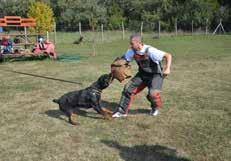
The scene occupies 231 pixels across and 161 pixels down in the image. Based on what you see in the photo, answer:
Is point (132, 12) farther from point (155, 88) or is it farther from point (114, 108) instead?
point (155, 88)

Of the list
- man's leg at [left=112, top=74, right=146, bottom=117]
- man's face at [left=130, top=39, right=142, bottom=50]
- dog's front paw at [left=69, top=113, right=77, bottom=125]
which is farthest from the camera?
man's leg at [left=112, top=74, right=146, bottom=117]

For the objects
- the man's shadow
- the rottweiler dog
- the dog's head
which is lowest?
the man's shadow

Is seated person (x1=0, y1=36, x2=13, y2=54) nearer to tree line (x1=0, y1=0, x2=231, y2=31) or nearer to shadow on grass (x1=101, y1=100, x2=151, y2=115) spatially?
shadow on grass (x1=101, y1=100, x2=151, y2=115)

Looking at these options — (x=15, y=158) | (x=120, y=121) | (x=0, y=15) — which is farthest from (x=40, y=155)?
(x=0, y=15)

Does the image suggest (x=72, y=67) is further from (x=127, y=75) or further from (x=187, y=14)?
(x=187, y=14)

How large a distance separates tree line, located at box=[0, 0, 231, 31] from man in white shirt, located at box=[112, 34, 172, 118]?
127ft

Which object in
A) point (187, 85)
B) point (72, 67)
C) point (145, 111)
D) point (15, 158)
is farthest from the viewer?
point (72, 67)

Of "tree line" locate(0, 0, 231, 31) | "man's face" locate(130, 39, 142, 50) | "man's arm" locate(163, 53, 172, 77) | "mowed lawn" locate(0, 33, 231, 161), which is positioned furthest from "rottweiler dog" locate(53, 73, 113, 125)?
"tree line" locate(0, 0, 231, 31)

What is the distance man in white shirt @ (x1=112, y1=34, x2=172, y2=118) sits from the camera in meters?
7.11

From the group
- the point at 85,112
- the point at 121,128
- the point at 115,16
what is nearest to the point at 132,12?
the point at 115,16

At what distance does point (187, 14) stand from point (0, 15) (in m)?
31.6

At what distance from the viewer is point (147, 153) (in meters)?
5.59

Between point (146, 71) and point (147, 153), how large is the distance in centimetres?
218

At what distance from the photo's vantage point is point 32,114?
795 centimetres
